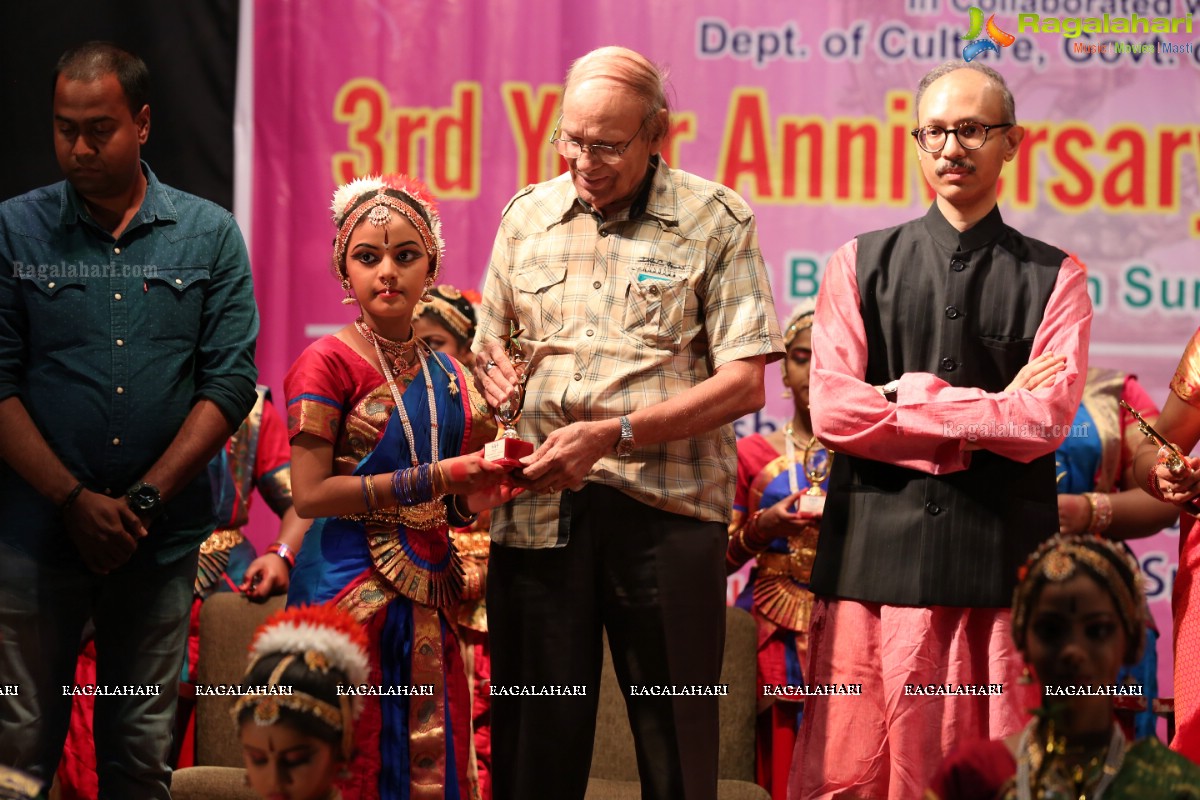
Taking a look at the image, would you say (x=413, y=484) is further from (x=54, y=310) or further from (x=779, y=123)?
(x=779, y=123)

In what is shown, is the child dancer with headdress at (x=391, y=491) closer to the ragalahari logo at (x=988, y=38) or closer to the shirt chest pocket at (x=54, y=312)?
the shirt chest pocket at (x=54, y=312)

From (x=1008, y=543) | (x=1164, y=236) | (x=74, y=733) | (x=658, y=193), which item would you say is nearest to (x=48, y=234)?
(x=658, y=193)

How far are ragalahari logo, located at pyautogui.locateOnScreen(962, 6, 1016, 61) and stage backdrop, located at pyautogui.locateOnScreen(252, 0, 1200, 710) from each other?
0.02 metres

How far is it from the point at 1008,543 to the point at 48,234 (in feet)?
8.09

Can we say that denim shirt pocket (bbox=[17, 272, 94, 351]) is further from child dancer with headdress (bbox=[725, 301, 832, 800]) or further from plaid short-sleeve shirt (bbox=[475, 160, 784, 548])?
child dancer with headdress (bbox=[725, 301, 832, 800])

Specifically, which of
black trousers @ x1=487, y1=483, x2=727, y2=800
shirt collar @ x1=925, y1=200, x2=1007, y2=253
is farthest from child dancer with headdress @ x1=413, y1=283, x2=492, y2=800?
shirt collar @ x1=925, y1=200, x2=1007, y2=253

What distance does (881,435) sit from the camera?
11.2 feet

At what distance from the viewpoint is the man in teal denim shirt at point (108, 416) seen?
3611 mm

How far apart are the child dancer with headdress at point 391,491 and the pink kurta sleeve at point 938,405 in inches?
31.4

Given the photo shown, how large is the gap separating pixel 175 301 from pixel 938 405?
74.9 inches

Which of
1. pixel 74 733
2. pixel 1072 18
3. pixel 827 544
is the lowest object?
pixel 74 733

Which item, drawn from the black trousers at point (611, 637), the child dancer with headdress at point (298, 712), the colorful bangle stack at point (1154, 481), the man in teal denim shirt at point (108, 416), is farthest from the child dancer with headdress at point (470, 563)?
the colorful bangle stack at point (1154, 481)

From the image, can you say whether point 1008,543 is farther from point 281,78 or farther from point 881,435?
point 281,78

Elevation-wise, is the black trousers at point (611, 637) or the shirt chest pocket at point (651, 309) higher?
the shirt chest pocket at point (651, 309)
